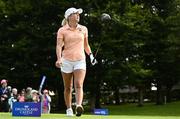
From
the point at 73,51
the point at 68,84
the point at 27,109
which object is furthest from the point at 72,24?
the point at 27,109

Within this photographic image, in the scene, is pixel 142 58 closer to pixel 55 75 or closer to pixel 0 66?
pixel 55 75

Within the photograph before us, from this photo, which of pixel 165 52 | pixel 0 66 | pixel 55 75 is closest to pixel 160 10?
pixel 165 52

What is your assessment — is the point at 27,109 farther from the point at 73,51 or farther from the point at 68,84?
the point at 73,51

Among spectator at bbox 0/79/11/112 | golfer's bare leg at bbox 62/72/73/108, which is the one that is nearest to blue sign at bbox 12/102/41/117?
golfer's bare leg at bbox 62/72/73/108

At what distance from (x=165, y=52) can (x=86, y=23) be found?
8.29 metres

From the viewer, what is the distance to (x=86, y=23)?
41.6 metres

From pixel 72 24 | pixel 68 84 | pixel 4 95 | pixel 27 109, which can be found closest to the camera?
pixel 72 24

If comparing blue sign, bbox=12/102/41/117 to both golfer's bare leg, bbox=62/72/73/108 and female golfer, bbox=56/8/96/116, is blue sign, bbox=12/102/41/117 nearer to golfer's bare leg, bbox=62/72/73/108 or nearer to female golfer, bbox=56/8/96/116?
golfer's bare leg, bbox=62/72/73/108

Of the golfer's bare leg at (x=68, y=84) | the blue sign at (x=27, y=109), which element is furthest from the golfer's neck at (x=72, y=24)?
the blue sign at (x=27, y=109)

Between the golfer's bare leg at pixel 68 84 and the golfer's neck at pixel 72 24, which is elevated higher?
the golfer's neck at pixel 72 24

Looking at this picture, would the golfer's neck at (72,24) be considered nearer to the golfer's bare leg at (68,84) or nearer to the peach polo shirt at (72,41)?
the peach polo shirt at (72,41)

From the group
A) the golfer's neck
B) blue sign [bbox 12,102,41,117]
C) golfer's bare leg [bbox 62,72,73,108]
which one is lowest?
blue sign [bbox 12,102,41,117]

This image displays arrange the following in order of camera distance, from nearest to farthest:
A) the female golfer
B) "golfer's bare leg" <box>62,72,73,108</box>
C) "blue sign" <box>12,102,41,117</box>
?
the female golfer, "golfer's bare leg" <box>62,72,73,108</box>, "blue sign" <box>12,102,41,117</box>

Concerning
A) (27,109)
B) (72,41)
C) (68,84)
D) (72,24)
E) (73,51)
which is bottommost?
(27,109)
